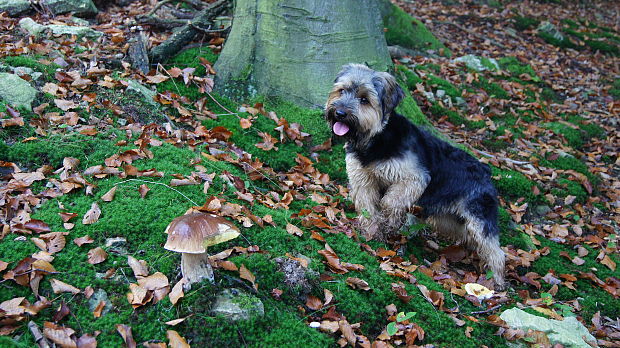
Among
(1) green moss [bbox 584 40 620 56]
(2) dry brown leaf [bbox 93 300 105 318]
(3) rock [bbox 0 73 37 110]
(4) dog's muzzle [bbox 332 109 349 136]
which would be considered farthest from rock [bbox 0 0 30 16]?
(1) green moss [bbox 584 40 620 56]

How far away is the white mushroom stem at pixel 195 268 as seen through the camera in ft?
11.9

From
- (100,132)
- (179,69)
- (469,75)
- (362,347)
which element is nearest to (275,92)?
(179,69)

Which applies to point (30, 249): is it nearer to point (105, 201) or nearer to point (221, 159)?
point (105, 201)

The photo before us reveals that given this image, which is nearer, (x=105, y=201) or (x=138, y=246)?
(x=138, y=246)

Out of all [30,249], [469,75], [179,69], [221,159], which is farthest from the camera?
[469,75]

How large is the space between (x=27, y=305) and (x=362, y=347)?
8.20 feet

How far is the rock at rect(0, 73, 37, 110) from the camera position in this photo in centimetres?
566

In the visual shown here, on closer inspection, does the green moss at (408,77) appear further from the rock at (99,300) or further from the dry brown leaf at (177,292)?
the rock at (99,300)

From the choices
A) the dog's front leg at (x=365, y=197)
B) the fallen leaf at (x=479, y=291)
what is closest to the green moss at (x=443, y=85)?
the dog's front leg at (x=365, y=197)

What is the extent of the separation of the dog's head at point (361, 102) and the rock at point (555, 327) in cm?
237

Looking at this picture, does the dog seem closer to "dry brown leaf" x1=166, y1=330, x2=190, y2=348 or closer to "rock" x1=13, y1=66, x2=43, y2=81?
"dry brown leaf" x1=166, y1=330, x2=190, y2=348

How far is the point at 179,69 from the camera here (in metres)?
7.21

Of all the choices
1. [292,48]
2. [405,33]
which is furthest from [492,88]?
[292,48]

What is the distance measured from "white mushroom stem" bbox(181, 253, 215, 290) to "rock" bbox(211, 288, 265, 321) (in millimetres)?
176
